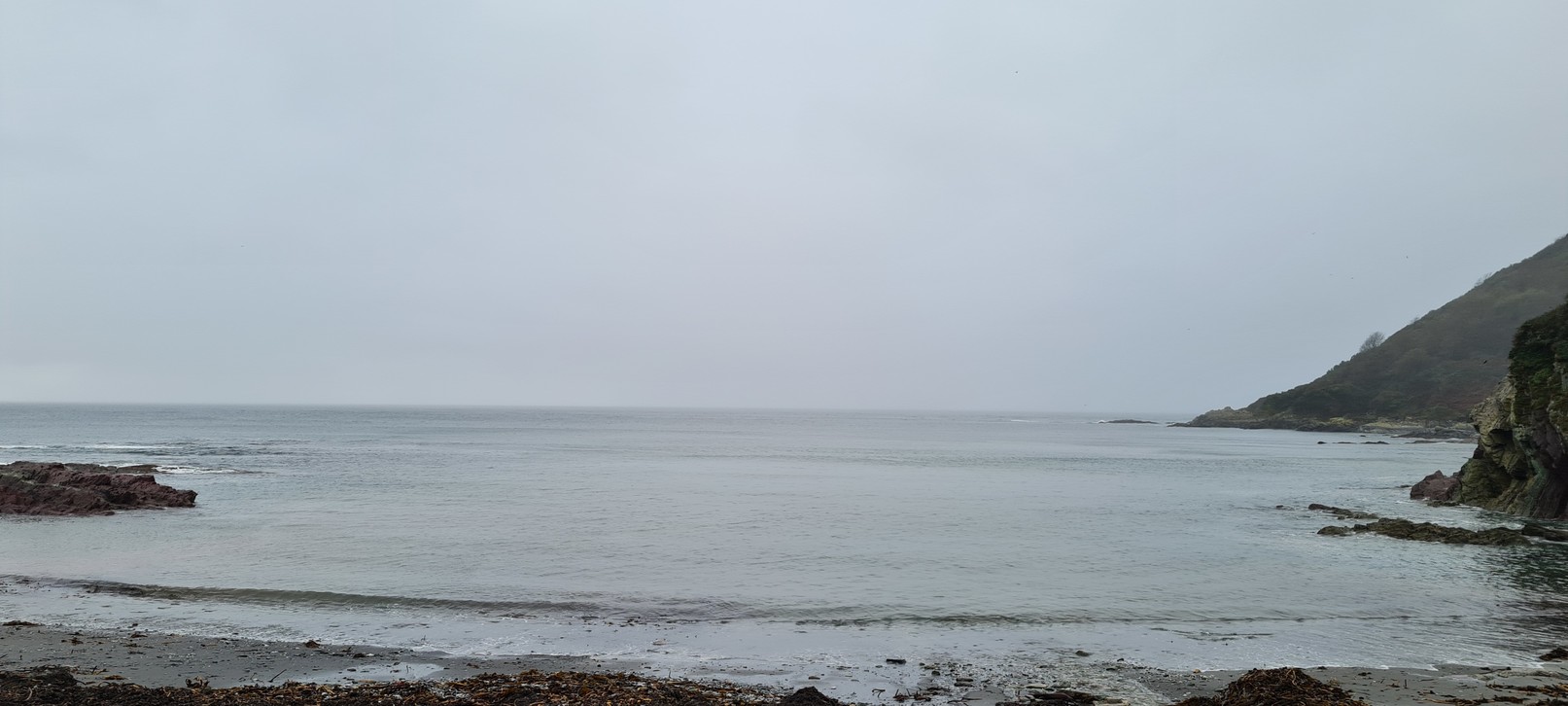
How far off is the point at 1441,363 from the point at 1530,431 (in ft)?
430

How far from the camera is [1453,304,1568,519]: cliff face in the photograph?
31.9 metres

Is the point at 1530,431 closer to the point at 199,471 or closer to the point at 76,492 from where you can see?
the point at 76,492

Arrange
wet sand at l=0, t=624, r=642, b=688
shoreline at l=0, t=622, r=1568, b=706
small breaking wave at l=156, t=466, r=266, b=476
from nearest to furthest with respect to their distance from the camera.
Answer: shoreline at l=0, t=622, r=1568, b=706 → wet sand at l=0, t=624, r=642, b=688 → small breaking wave at l=156, t=466, r=266, b=476

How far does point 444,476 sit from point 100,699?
43.4 meters

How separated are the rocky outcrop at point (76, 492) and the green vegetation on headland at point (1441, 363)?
15268 centimetres

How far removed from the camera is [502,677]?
11.0 m

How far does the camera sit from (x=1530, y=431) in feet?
107

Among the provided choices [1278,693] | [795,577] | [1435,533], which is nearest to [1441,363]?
[1435,533]

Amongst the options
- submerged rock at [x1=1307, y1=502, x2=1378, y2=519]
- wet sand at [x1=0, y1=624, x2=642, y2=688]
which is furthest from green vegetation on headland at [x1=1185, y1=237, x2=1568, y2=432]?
wet sand at [x1=0, y1=624, x2=642, y2=688]

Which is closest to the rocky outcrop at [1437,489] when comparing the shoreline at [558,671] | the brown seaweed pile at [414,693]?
the shoreline at [558,671]

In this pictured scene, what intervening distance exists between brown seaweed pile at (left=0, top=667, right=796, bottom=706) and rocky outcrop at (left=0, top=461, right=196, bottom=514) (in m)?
27.2

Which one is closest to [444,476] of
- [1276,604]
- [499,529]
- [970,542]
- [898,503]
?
[499,529]

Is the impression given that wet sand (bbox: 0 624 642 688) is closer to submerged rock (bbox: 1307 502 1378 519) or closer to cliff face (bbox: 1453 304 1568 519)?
submerged rock (bbox: 1307 502 1378 519)

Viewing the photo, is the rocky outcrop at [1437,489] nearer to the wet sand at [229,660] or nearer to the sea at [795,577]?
the sea at [795,577]
